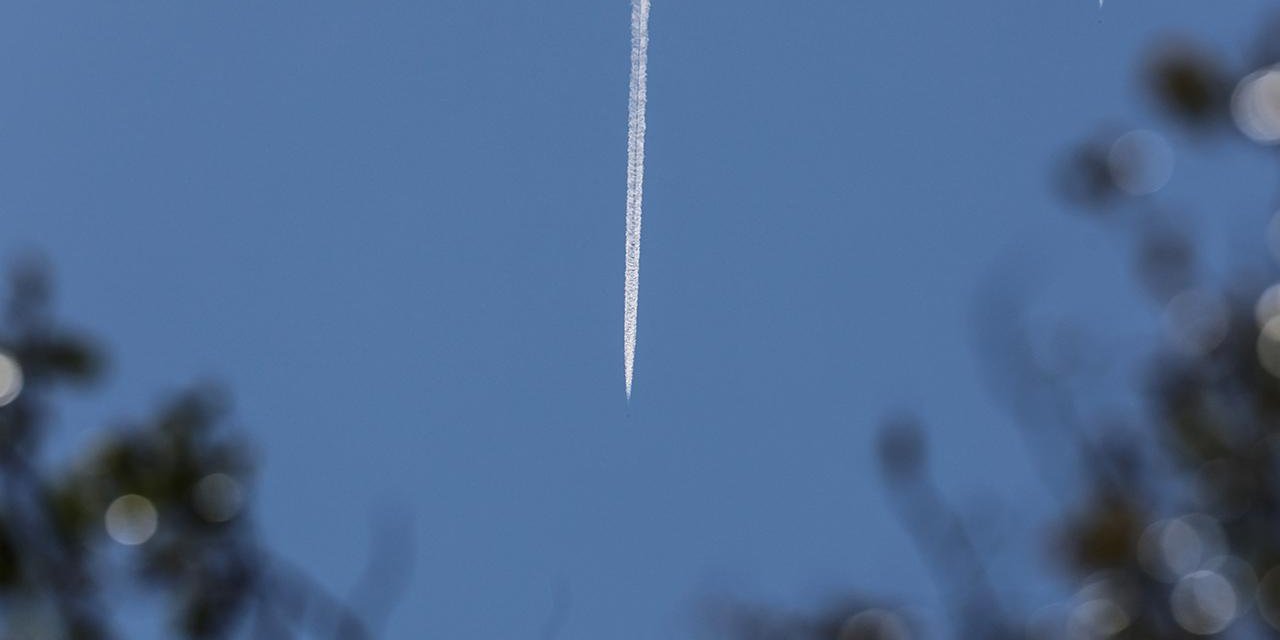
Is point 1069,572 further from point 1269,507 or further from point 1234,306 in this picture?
point 1234,306

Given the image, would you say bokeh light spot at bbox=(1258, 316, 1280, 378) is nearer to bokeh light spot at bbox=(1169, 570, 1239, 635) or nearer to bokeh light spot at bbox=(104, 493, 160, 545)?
bokeh light spot at bbox=(1169, 570, 1239, 635)

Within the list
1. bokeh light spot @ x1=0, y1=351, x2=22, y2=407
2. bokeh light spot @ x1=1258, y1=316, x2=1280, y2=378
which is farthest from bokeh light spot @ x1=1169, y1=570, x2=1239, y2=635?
bokeh light spot @ x1=0, y1=351, x2=22, y2=407

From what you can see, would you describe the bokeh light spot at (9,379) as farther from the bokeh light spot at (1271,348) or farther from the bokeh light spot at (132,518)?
the bokeh light spot at (1271,348)

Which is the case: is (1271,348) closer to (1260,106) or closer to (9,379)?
(1260,106)

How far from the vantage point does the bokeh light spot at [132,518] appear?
512cm

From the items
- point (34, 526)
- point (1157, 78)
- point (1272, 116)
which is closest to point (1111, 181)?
point (1157, 78)

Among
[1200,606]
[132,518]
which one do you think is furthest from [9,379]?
[1200,606]

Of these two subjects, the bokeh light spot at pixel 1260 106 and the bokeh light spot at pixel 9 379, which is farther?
the bokeh light spot at pixel 1260 106

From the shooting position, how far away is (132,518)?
205 inches

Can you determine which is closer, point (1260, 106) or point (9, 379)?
point (9, 379)

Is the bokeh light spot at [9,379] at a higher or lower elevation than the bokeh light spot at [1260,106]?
lower

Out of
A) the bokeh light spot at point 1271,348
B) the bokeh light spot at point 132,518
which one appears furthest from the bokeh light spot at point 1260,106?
the bokeh light spot at point 132,518

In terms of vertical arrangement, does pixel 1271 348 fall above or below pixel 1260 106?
below

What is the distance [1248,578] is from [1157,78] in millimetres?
2029
